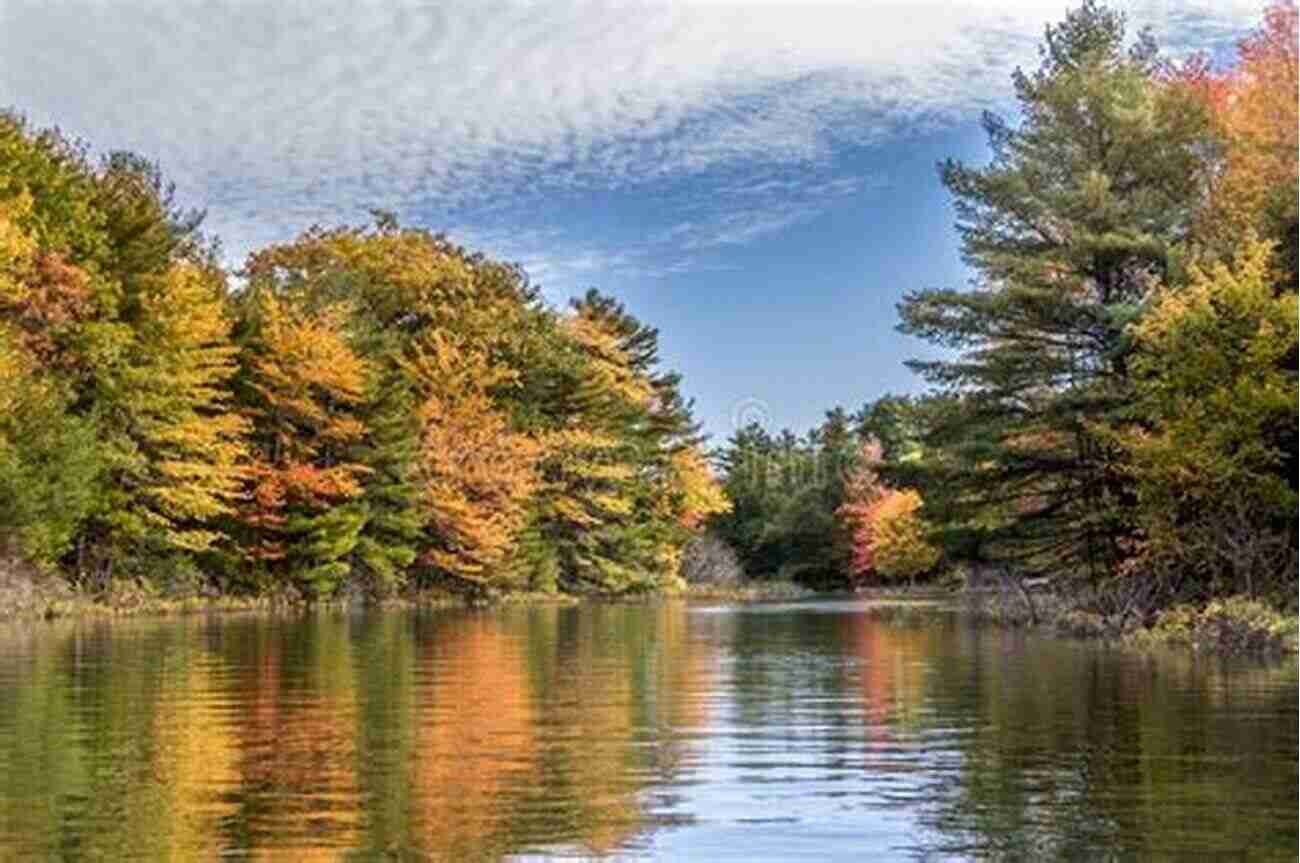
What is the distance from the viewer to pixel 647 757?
40.8ft

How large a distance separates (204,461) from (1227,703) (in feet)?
115

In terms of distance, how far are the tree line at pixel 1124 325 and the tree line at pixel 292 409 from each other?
1750 centimetres

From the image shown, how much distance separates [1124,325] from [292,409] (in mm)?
26582

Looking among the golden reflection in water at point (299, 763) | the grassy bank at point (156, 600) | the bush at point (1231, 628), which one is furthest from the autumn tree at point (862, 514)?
the golden reflection in water at point (299, 763)

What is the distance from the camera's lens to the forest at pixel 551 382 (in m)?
27.7

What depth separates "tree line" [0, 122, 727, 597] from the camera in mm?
40938

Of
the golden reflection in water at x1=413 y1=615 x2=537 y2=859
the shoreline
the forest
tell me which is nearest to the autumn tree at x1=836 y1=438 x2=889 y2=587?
the shoreline

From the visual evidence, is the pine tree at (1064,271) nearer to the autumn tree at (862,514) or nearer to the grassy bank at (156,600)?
the grassy bank at (156,600)

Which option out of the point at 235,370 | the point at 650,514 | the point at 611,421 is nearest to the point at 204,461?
the point at 235,370

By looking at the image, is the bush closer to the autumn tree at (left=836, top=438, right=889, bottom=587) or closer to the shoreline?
the shoreline

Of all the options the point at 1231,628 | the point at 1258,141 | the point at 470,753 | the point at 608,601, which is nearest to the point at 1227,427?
the point at 1231,628

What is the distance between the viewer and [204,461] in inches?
1849

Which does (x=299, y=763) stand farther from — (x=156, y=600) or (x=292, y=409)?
(x=292, y=409)

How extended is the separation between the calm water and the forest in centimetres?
550
